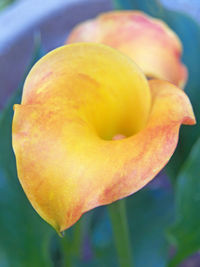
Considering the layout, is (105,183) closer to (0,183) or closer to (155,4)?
(0,183)

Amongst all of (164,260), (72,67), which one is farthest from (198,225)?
→ (72,67)

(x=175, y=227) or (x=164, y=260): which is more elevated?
(x=175, y=227)

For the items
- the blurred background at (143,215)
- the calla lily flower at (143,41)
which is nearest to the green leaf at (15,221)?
the blurred background at (143,215)

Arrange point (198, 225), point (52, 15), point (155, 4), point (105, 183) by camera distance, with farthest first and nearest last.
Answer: point (52, 15) < point (155, 4) < point (198, 225) < point (105, 183)

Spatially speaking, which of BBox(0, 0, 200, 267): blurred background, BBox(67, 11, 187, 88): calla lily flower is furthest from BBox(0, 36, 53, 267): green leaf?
BBox(67, 11, 187, 88): calla lily flower

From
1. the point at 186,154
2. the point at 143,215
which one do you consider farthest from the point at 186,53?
the point at 143,215

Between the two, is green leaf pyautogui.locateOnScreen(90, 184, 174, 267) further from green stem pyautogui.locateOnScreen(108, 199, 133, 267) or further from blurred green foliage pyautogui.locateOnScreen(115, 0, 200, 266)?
green stem pyautogui.locateOnScreen(108, 199, 133, 267)
